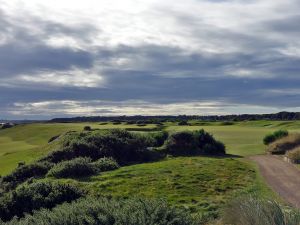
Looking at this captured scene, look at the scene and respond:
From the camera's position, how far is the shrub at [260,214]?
956 cm

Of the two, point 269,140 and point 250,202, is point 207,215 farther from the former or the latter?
point 269,140

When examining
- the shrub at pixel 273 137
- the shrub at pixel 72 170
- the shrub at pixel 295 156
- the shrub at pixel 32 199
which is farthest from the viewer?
the shrub at pixel 273 137

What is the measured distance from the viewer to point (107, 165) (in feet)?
97.6

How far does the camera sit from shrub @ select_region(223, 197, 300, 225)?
376 inches

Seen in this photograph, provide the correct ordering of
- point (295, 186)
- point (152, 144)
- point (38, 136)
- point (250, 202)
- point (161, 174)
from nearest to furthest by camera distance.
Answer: point (250, 202)
point (295, 186)
point (161, 174)
point (152, 144)
point (38, 136)

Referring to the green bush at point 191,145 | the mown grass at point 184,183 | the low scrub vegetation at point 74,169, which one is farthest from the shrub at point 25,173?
the green bush at point 191,145

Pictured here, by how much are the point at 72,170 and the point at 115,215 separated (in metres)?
17.8

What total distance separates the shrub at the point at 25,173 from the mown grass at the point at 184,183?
4.63 m

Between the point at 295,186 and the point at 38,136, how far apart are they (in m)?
66.3

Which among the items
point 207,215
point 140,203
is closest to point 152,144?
point 207,215

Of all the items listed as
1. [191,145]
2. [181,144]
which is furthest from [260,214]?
[191,145]

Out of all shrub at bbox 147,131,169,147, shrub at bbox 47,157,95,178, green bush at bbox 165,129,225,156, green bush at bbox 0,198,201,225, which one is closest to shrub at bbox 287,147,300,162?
green bush at bbox 165,129,225,156

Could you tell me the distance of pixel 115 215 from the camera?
31.7 feet

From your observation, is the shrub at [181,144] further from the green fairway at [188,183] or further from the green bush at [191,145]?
the green fairway at [188,183]
